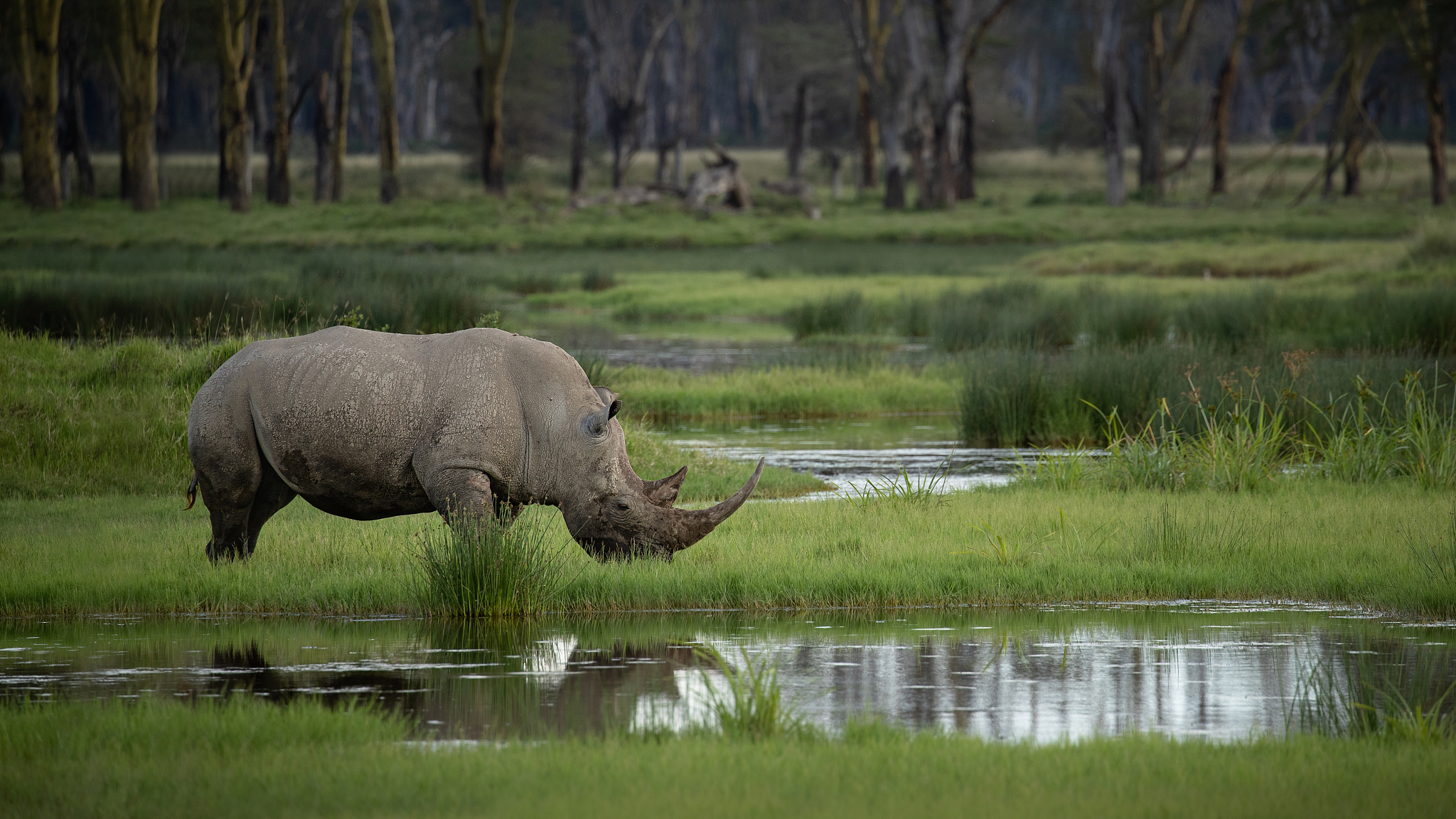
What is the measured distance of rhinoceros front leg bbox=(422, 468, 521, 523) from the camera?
26.3 ft

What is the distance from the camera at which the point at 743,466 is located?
1312 cm

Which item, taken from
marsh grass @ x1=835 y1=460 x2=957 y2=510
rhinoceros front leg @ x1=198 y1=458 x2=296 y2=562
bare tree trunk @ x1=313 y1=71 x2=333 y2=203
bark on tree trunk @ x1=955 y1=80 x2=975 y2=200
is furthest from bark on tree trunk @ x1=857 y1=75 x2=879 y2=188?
rhinoceros front leg @ x1=198 y1=458 x2=296 y2=562

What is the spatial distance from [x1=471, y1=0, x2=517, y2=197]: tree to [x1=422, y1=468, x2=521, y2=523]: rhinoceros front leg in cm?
3833

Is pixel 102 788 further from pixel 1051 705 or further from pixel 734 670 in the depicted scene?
pixel 1051 705

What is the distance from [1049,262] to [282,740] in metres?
29.0

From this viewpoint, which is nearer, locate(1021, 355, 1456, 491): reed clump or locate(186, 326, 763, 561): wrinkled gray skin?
locate(186, 326, 763, 561): wrinkled gray skin

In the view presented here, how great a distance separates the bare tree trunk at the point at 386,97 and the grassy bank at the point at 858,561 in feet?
111

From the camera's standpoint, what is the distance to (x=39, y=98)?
1446 inches

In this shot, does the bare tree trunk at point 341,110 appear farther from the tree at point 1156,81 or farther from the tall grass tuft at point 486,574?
the tall grass tuft at point 486,574

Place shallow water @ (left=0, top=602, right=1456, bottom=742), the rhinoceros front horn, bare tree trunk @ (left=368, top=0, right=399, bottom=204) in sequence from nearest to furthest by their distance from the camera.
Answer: shallow water @ (left=0, top=602, right=1456, bottom=742)
the rhinoceros front horn
bare tree trunk @ (left=368, top=0, right=399, bottom=204)

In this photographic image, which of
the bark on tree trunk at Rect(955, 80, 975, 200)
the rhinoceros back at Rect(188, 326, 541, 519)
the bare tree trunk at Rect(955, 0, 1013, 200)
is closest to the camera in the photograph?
the rhinoceros back at Rect(188, 326, 541, 519)

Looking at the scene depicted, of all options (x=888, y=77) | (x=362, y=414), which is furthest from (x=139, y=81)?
(x=362, y=414)

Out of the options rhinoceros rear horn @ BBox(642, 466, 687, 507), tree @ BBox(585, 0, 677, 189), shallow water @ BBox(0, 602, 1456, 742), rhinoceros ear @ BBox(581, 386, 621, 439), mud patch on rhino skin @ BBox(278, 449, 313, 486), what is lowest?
shallow water @ BBox(0, 602, 1456, 742)

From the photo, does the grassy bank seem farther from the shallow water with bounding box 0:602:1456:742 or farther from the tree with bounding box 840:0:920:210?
the tree with bounding box 840:0:920:210
